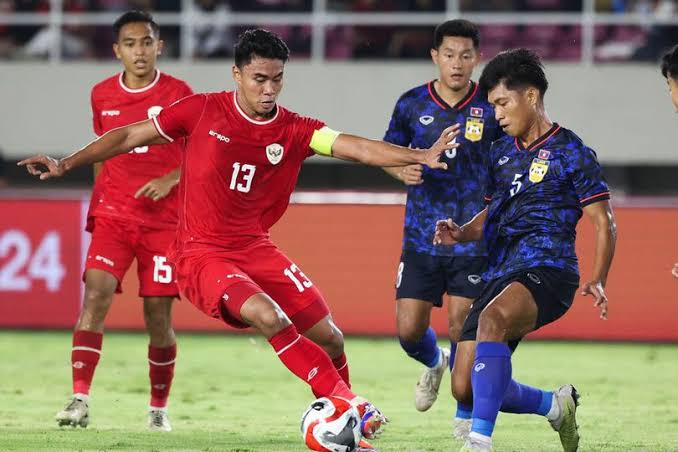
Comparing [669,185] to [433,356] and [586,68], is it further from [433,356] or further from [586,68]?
[433,356]

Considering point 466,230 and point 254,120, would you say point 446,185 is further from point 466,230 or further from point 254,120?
point 254,120

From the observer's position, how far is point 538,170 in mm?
6957

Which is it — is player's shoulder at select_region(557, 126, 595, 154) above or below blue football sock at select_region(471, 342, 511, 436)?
above

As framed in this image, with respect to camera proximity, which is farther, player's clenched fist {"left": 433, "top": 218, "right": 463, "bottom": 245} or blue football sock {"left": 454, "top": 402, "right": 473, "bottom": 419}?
blue football sock {"left": 454, "top": 402, "right": 473, "bottom": 419}

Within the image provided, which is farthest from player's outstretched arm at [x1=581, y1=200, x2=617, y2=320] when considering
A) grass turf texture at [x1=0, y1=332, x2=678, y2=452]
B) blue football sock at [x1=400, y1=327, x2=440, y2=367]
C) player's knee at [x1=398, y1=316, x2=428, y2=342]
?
blue football sock at [x1=400, y1=327, x2=440, y2=367]

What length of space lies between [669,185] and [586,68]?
2.16m

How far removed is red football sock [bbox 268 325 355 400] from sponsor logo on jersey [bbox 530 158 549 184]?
1.37 meters

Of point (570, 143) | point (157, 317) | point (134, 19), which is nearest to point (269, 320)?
point (570, 143)

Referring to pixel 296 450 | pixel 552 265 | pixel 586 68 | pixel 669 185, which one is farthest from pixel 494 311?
pixel 669 185

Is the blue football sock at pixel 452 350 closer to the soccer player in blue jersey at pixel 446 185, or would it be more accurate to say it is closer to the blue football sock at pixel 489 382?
the soccer player in blue jersey at pixel 446 185

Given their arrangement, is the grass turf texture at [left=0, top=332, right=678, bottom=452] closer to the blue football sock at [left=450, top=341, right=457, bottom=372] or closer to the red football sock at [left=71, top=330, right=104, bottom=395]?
the red football sock at [left=71, top=330, right=104, bottom=395]

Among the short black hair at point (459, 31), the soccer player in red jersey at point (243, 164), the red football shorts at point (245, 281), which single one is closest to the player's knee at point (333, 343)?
the soccer player in red jersey at point (243, 164)

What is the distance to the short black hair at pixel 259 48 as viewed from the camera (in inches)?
286

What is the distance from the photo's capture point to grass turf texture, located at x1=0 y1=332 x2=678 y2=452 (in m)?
7.76
